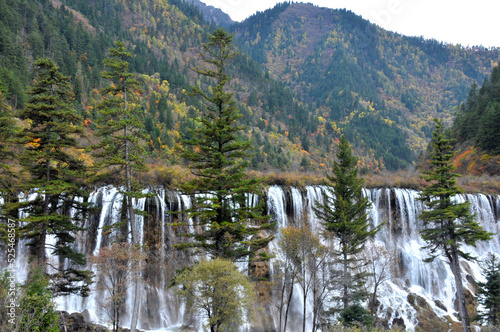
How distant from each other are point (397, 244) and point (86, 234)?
3788cm

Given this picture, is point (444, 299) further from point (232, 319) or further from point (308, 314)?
point (232, 319)

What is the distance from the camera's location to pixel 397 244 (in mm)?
39062

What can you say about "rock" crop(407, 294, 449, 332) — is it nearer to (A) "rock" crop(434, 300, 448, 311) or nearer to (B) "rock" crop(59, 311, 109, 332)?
(A) "rock" crop(434, 300, 448, 311)

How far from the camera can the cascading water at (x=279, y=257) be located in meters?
26.6

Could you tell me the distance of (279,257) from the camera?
2959 centimetres

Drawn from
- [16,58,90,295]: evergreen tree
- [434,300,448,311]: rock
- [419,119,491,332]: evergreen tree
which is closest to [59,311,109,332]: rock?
[16,58,90,295]: evergreen tree

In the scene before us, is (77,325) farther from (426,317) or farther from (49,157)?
(426,317)

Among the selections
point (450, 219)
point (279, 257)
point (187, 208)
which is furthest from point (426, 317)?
point (187, 208)

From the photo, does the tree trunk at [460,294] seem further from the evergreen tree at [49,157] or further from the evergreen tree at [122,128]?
the evergreen tree at [49,157]

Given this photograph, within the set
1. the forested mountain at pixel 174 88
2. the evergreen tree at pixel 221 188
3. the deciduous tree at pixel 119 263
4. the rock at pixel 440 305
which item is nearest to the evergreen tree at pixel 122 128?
the deciduous tree at pixel 119 263

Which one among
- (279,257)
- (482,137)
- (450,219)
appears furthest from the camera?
(482,137)

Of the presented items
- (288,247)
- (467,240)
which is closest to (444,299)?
(467,240)

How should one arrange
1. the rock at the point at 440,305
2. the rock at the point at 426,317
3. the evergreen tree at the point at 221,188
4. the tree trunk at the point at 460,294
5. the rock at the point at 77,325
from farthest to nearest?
the rock at the point at 440,305
the rock at the point at 426,317
the tree trunk at the point at 460,294
the rock at the point at 77,325
the evergreen tree at the point at 221,188

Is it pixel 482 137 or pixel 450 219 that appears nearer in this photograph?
pixel 450 219
